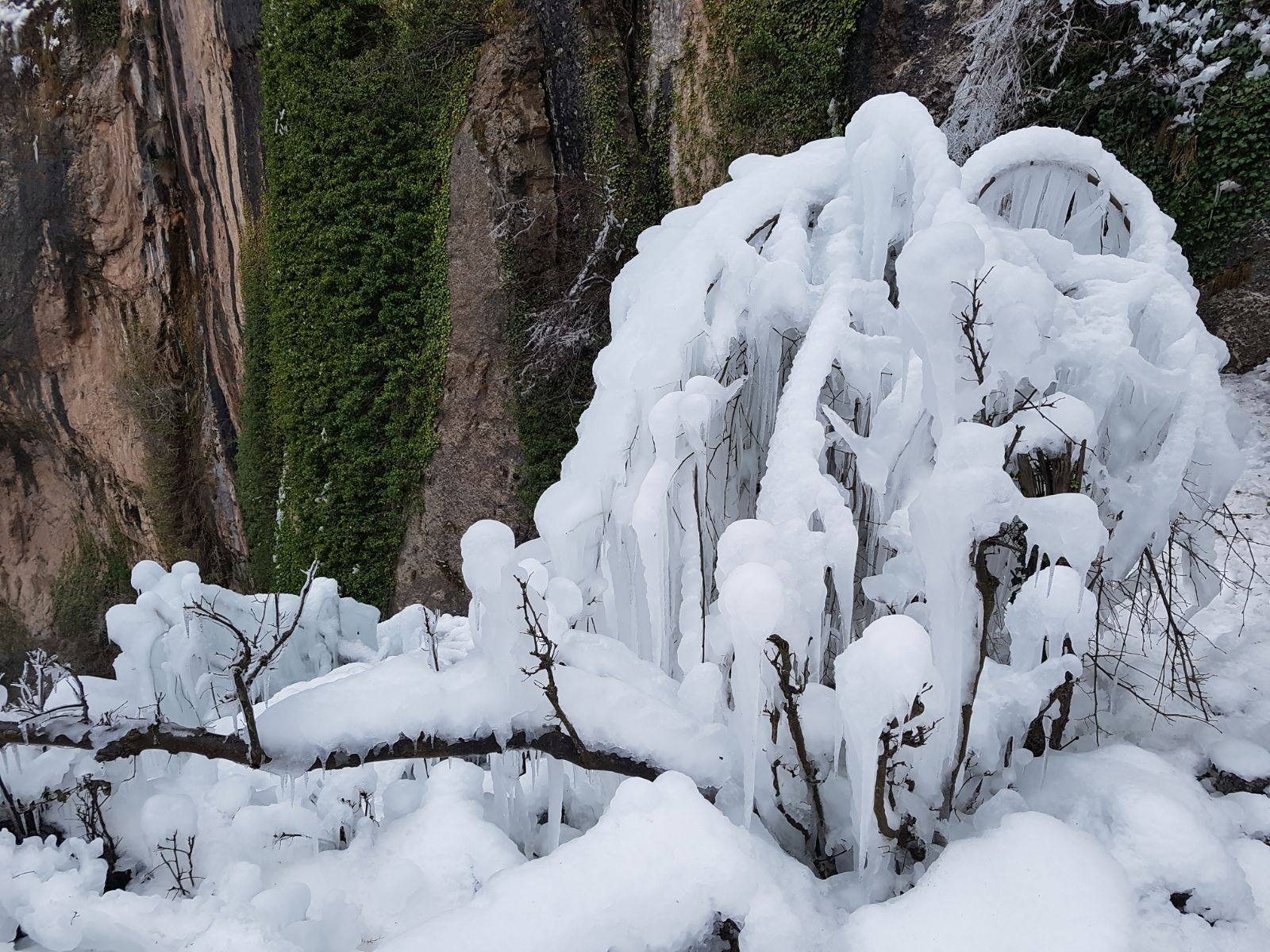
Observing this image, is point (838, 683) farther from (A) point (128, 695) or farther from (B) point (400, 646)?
(B) point (400, 646)

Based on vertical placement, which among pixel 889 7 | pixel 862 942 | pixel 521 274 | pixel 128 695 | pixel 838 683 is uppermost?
pixel 889 7

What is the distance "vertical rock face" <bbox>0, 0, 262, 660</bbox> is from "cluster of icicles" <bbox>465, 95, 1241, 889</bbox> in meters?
8.21

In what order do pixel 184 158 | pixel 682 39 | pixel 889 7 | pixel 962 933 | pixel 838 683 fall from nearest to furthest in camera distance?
1. pixel 962 933
2. pixel 838 683
3. pixel 889 7
4. pixel 682 39
5. pixel 184 158

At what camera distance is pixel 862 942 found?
155 cm

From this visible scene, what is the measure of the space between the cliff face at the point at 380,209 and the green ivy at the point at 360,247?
32 millimetres

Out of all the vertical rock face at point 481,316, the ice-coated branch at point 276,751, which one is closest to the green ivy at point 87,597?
the vertical rock face at point 481,316

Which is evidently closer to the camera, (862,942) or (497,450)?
(862,942)

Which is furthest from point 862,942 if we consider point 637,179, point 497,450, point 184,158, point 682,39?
point 184,158

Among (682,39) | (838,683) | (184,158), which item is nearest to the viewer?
(838,683)

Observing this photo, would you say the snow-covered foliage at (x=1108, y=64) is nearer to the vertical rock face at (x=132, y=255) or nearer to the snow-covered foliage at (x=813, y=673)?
the snow-covered foliage at (x=813, y=673)

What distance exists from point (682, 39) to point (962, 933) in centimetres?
745

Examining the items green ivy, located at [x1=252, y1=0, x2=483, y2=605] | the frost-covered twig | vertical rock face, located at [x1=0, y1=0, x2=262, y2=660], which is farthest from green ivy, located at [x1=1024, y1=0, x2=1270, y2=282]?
vertical rock face, located at [x1=0, y1=0, x2=262, y2=660]

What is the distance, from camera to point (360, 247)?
7824 mm

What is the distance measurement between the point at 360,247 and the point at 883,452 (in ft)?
23.7
